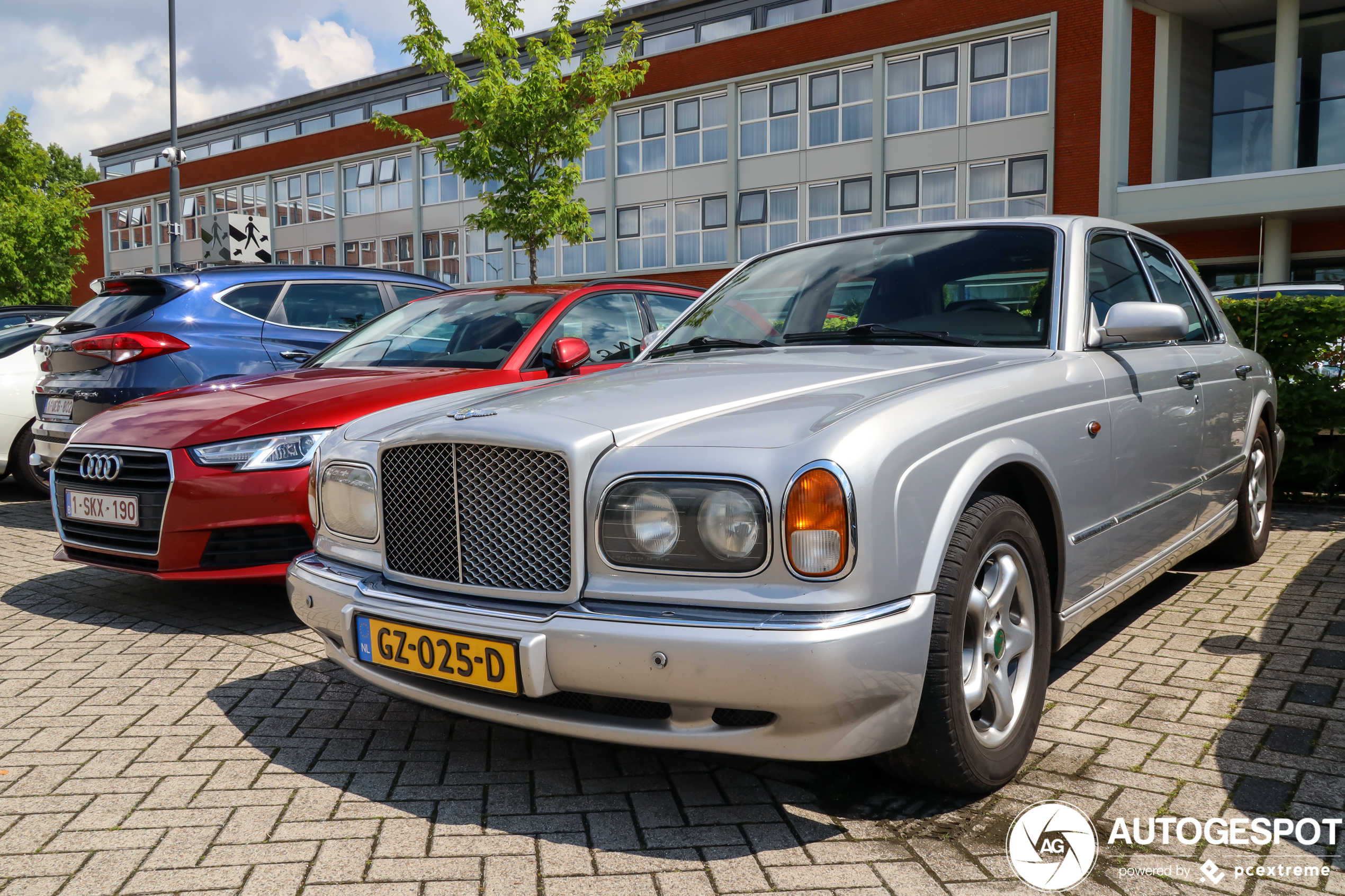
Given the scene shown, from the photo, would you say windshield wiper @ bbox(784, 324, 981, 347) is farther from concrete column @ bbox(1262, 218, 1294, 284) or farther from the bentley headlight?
concrete column @ bbox(1262, 218, 1294, 284)

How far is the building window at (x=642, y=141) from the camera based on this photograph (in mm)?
31594

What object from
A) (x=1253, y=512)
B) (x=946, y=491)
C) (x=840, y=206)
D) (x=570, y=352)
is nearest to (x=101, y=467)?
(x=570, y=352)

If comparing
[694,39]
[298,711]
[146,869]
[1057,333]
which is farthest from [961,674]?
[694,39]

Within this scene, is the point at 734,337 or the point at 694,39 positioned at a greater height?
the point at 694,39

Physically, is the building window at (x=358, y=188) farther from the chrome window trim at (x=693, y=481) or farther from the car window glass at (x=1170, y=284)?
the chrome window trim at (x=693, y=481)

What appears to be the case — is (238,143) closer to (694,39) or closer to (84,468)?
(694,39)

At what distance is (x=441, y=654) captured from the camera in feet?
8.86

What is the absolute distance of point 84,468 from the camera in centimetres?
488

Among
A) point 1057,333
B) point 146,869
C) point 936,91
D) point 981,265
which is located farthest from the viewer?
point 936,91

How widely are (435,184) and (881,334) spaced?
35.6m

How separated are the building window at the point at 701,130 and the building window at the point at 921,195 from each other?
5266 mm

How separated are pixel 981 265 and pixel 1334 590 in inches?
107

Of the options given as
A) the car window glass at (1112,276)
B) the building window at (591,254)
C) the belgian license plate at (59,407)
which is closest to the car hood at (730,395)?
the car window glass at (1112,276)

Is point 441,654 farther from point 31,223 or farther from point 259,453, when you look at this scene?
point 31,223
